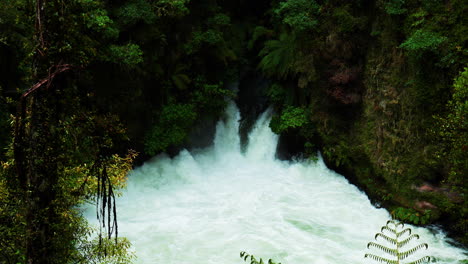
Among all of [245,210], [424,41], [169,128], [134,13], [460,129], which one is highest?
[134,13]

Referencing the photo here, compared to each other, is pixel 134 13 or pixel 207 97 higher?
pixel 134 13

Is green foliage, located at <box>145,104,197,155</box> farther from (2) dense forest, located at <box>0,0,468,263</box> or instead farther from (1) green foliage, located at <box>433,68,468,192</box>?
(1) green foliage, located at <box>433,68,468,192</box>

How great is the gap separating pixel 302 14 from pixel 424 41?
425 cm

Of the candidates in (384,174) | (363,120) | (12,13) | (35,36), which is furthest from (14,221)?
(363,120)

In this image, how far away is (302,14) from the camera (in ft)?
40.1

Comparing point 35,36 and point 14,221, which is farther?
point 14,221

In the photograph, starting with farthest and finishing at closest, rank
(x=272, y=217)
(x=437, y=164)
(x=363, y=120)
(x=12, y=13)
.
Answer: (x=363, y=120) < (x=272, y=217) < (x=437, y=164) < (x=12, y=13)

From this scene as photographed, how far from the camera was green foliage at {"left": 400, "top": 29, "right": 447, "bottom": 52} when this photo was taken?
28.9ft

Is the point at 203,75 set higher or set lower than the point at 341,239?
higher

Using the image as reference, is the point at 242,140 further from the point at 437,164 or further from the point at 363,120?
the point at 437,164

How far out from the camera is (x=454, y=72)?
8.76 meters

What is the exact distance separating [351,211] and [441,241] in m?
2.33

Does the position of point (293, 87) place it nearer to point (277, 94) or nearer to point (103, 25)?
point (277, 94)

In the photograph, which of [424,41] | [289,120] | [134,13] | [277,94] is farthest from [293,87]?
[134,13]
